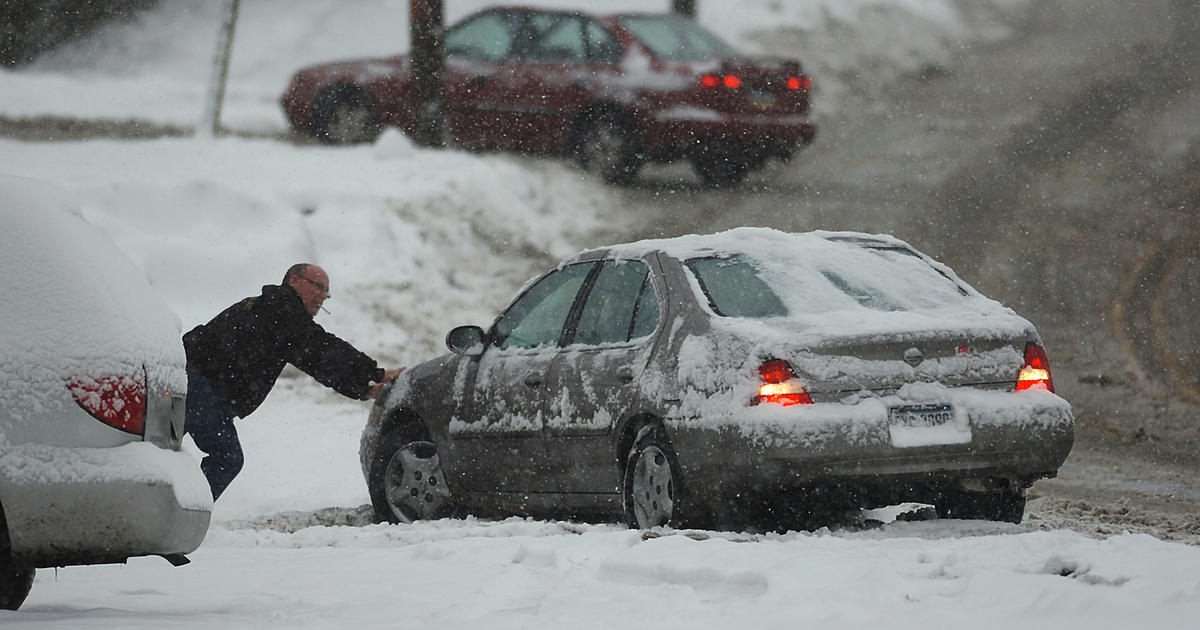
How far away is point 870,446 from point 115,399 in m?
2.99

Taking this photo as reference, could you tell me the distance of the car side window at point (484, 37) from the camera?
63.0 feet

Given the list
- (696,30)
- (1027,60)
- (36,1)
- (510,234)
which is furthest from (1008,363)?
(36,1)

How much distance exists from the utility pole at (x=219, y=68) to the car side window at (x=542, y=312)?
1208 cm

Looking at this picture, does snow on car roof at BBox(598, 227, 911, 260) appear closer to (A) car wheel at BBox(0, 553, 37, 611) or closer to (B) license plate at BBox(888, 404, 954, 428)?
(B) license plate at BBox(888, 404, 954, 428)

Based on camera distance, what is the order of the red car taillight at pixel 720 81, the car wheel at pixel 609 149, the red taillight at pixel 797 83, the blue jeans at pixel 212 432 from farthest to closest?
the car wheel at pixel 609 149
the red taillight at pixel 797 83
the red car taillight at pixel 720 81
the blue jeans at pixel 212 432

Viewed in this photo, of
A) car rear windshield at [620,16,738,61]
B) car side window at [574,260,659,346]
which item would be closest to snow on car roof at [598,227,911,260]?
car side window at [574,260,659,346]

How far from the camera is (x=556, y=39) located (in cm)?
1908

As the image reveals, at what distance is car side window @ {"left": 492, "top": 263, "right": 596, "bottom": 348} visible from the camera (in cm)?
870

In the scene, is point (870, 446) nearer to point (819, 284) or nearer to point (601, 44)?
point (819, 284)

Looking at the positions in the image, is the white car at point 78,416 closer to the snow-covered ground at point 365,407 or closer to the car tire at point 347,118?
the snow-covered ground at point 365,407

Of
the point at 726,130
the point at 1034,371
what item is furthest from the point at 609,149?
the point at 1034,371

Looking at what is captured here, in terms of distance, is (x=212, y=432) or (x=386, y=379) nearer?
(x=212, y=432)

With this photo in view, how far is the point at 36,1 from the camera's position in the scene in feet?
110

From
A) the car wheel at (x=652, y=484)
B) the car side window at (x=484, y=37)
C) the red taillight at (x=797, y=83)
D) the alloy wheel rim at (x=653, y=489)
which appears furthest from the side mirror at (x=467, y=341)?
the car side window at (x=484, y=37)
